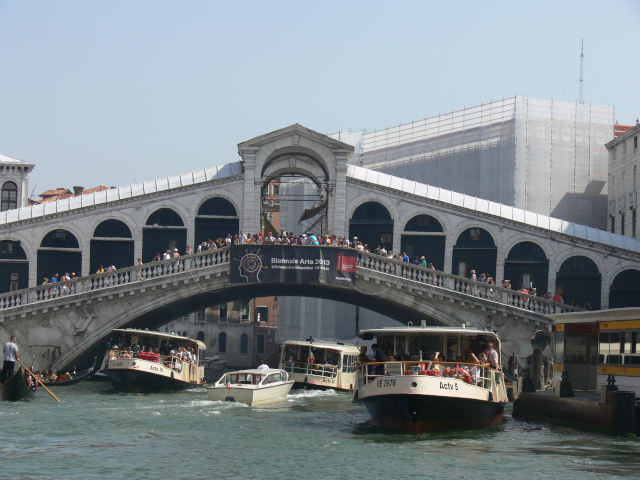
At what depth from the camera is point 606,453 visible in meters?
22.8

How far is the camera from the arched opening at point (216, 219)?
43219 mm

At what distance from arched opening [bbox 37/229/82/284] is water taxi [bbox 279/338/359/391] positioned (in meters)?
10.4

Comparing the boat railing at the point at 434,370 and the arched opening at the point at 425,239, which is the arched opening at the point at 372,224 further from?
the boat railing at the point at 434,370

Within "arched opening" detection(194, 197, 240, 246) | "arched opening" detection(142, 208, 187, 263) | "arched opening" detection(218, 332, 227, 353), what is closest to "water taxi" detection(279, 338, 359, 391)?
"arched opening" detection(194, 197, 240, 246)

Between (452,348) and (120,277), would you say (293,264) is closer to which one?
(120,277)

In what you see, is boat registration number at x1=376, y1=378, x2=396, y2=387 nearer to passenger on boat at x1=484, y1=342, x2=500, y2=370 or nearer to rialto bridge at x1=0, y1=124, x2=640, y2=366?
passenger on boat at x1=484, y1=342, x2=500, y2=370

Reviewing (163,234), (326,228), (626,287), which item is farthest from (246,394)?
(626,287)

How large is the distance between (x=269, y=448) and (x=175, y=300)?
1783cm

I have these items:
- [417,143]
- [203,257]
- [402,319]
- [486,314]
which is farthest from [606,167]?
[203,257]

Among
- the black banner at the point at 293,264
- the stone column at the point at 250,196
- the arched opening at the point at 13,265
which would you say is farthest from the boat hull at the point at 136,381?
the arched opening at the point at 13,265

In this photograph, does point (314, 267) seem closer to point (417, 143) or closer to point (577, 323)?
point (577, 323)

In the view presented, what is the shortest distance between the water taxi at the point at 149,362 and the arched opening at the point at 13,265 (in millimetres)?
6209

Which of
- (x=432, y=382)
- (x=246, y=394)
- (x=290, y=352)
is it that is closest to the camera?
(x=432, y=382)

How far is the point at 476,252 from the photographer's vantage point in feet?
141
